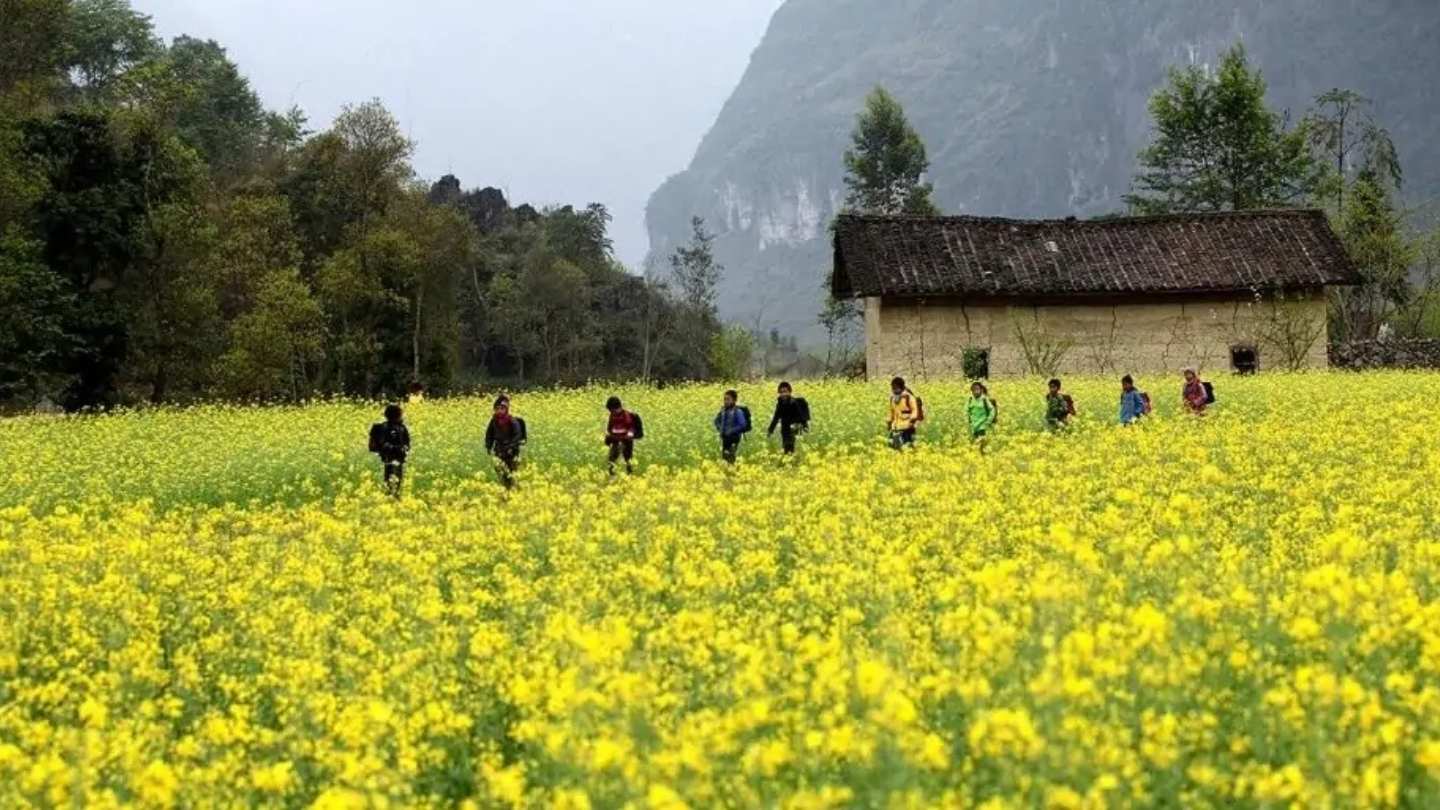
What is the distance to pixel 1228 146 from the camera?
62469 mm

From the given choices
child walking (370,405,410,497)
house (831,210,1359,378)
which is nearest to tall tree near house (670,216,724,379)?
house (831,210,1359,378)

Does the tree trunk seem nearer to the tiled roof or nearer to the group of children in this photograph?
the tiled roof

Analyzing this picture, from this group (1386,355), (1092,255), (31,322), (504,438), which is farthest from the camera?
(1386,355)

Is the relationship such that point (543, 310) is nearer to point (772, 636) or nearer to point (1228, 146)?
point (1228, 146)

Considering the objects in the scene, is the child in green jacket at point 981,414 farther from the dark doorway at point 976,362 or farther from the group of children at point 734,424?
the dark doorway at point 976,362

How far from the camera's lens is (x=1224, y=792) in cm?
517

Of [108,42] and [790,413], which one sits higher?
[108,42]

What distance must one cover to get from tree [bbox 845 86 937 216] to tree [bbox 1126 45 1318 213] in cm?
1264

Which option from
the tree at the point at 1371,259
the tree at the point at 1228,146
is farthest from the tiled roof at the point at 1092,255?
the tree at the point at 1228,146

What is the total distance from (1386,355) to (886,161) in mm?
31711

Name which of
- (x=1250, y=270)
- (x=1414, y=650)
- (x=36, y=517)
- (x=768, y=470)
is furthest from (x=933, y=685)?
(x=1250, y=270)

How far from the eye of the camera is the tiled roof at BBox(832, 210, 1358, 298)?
41750 mm

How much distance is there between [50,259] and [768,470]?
27.2m

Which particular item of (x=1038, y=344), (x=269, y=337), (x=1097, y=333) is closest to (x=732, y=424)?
(x=269, y=337)
